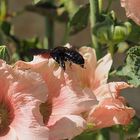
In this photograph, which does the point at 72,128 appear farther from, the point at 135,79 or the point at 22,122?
the point at 135,79

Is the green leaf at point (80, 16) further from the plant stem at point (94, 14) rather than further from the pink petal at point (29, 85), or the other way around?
the pink petal at point (29, 85)

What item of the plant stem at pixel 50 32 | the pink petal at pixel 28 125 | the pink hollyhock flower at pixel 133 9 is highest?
the pink hollyhock flower at pixel 133 9

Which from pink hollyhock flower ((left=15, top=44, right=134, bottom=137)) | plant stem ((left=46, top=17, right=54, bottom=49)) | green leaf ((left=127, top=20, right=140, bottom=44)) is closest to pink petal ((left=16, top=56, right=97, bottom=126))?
pink hollyhock flower ((left=15, top=44, right=134, bottom=137))

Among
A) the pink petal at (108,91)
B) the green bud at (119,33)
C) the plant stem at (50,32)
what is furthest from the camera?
the plant stem at (50,32)

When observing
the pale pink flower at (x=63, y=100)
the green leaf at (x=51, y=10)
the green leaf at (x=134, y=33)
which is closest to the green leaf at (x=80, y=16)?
the green leaf at (x=134, y=33)

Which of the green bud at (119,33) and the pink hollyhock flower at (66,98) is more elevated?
the green bud at (119,33)

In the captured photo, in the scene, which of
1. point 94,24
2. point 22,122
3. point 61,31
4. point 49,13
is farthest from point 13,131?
point 61,31

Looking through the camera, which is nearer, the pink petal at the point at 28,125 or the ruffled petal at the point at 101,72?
the pink petal at the point at 28,125
